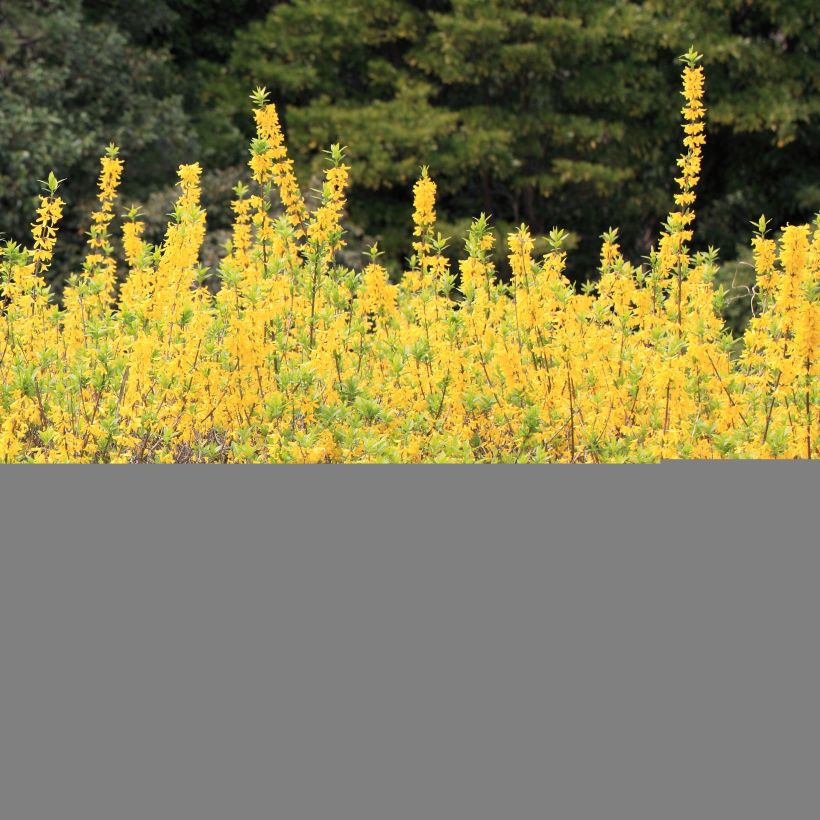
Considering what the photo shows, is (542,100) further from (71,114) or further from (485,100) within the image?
(71,114)

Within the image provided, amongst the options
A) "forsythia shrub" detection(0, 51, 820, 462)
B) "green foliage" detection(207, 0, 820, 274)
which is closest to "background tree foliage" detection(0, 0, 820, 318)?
"green foliage" detection(207, 0, 820, 274)

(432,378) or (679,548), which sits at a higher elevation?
(432,378)

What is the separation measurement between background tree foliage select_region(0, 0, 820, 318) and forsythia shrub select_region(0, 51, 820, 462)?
9.13 metres

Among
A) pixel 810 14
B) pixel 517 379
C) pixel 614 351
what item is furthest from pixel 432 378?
pixel 810 14

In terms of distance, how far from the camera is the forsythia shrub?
3988 millimetres

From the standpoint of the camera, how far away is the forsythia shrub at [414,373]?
3.99m

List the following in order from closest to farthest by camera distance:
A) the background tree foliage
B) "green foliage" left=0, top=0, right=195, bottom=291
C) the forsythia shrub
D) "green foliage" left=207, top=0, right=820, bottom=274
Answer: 1. the forsythia shrub
2. "green foliage" left=0, top=0, right=195, bottom=291
3. the background tree foliage
4. "green foliage" left=207, top=0, right=820, bottom=274

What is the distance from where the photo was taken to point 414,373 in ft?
14.1

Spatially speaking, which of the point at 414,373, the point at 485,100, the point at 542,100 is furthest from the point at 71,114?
the point at 414,373

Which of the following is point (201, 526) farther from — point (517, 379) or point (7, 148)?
point (7, 148)

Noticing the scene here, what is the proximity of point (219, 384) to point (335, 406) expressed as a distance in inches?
16.6

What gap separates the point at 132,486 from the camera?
258 cm

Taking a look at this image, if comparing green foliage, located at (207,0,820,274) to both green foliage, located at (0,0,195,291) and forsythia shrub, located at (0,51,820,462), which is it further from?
forsythia shrub, located at (0,51,820,462)

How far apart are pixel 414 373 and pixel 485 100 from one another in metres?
12.5
